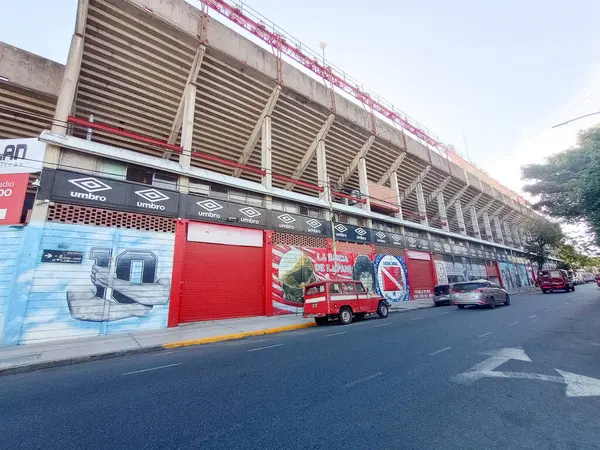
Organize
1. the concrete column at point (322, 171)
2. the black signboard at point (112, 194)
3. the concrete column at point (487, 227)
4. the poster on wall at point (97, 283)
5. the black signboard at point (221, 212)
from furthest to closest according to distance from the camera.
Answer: the concrete column at point (487, 227) < the concrete column at point (322, 171) < the black signboard at point (221, 212) < the black signboard at point (112, 194) < the poster on wall at point (97, 283)

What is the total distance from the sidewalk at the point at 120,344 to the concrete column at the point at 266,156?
7.50m

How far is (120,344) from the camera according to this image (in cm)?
852

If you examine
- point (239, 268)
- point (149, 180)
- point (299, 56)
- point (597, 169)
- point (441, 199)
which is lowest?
point (239, 268)

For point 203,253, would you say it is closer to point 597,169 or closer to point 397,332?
point 397,332

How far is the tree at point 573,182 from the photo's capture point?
11531 mm

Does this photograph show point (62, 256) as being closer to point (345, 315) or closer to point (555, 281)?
point (345, 315)

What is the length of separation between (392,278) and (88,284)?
20107 millimetres

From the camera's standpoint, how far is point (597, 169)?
10742mm

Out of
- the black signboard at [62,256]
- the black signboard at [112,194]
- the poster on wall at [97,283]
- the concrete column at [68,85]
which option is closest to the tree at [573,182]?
the black signboard at [112,194]

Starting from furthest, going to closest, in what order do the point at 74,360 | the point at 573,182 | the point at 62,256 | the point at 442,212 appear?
the point at 442,212
the point at 573,182
the point at 62,256
the point at 74,360

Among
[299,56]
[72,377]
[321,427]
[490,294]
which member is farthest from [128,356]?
[299,56]

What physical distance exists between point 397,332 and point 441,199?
26685mm

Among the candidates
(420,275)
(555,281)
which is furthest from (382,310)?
(555,281)

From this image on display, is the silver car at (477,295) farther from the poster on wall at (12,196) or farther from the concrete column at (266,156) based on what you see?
the poster on wall at (12,196)
